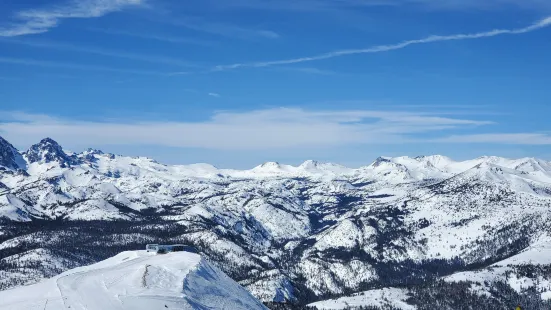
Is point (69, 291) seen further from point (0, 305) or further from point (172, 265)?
point (172, 265)

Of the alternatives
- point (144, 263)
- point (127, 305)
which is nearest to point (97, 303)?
point (127, 305)

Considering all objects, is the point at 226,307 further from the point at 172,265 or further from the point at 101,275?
the point at 101,275

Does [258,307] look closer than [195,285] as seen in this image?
No

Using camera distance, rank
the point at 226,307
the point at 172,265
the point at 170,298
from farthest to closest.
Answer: the point at 172,265 < the point at 226,307 < the point at 170,298

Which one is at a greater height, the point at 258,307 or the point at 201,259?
the point at 201,259

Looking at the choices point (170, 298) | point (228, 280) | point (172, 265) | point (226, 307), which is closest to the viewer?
point (170, 298)

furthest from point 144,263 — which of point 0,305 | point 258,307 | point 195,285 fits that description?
point 0,305
